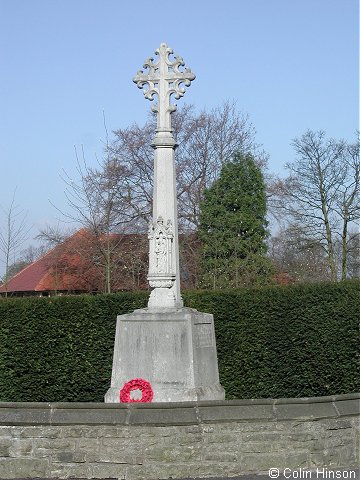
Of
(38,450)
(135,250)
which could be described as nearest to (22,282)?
(135,250)

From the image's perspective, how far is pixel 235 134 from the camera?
35.7 metres

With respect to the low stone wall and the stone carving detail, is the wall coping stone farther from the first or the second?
the stone carving detail

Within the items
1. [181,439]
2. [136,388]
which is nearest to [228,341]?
[136,388]

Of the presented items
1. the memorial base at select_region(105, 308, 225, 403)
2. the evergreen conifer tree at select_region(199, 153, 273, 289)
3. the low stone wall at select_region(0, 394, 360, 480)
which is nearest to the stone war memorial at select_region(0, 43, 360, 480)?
the low stone wall at select_region(0, 394, 360, 480)

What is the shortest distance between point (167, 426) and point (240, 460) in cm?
83

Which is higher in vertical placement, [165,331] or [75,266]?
[75,266]

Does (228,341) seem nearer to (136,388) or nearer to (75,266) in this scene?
(136,388)

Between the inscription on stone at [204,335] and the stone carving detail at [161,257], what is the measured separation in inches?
30.9

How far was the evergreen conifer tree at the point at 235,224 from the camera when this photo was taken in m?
27.9

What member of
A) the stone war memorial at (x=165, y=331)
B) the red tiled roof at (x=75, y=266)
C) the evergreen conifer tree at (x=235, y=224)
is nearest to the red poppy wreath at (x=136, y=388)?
A: the stone war memorial at (x=165, y=331)

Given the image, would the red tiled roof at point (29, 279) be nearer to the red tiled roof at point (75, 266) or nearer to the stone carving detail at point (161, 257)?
the red tiled roof at point (75, 266)

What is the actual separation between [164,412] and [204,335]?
366 cm

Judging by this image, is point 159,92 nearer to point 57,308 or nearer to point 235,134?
point 57,308

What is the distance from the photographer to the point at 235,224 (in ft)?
96.8
